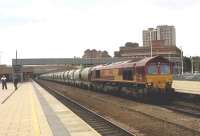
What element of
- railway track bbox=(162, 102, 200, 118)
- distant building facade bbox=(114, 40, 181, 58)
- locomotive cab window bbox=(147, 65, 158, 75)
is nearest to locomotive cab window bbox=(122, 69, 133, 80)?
locomotive cab window bbox=(147, 65, 158, 75)

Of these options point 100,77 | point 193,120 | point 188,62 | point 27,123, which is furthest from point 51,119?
point 188,62

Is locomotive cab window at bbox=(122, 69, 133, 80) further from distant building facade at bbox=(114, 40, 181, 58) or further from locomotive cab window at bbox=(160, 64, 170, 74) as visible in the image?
distant building facade at bbox=(114, 40, 181, 58)

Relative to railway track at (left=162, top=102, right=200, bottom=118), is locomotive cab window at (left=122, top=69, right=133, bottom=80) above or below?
above

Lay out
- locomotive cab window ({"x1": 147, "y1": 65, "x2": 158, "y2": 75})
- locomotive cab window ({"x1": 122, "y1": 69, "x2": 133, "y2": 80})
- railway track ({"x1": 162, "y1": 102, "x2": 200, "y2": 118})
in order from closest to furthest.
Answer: railway track ({"x1": 162, "y1": 102, "x2": 200, "y2": 118})
locomotive cab window ({"x1": 147, "y1": 65, "x2": 158, "y2": 75})
locomotive cab window ({"x1": 122, "y1": 69, "x2": 133, "y2": 80})

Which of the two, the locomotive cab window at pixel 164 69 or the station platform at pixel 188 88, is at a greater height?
the locomotive cab window at pixel 164 69

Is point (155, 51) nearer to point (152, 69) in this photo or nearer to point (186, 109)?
point (152, 69)

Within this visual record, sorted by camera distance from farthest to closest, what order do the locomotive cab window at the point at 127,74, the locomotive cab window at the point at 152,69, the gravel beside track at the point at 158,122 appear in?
1. the locomotive cab window at the point at 127,74
2. the locomotive cab window at the point at 152,69
3. the gravel beside track at the point at 158,122

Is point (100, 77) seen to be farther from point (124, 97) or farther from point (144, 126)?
point (144, 126)

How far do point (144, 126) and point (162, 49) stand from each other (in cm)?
13716

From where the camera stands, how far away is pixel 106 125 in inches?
677

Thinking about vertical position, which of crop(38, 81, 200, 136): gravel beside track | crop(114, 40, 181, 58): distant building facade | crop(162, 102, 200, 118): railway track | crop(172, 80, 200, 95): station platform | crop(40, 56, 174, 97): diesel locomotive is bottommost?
crop(38, 81, 200, 136): gravel beside track

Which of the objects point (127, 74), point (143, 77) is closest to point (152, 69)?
point (143, 77)

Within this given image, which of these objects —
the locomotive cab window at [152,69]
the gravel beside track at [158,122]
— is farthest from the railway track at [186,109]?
the locomotive cab window at [152,69]

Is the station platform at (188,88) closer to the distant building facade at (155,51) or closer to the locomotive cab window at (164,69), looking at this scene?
the locomotive cab window at (164,69)
